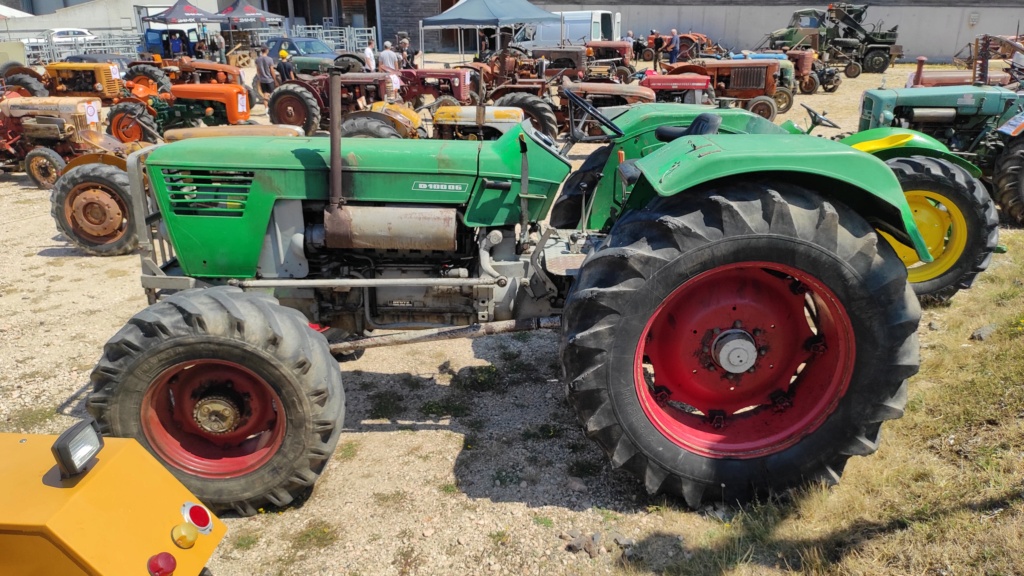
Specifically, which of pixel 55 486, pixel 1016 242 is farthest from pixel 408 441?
pixel 1016 242

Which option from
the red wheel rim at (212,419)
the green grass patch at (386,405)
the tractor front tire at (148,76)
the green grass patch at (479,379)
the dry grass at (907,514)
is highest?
the tractor front tire at (148,76)

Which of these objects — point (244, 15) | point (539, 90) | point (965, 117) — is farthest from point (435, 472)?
point (244, 15)

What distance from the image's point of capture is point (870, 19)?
3019cm

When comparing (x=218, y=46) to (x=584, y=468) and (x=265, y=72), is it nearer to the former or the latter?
(x=265, y=72)

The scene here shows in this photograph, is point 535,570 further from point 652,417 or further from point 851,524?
point 851,524

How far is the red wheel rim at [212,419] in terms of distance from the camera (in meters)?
3.13

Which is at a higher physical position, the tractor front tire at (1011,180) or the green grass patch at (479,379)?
the tractor front tire at (1011,180)

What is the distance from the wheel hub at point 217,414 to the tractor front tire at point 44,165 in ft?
27.1

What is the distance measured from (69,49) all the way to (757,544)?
31.1m

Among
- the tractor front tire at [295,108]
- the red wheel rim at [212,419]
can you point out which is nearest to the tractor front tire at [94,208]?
the red wheel rim at [212,419]

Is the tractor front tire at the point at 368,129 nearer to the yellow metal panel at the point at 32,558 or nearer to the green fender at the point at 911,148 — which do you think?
the green fender at the point at 911,148

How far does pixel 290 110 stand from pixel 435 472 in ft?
38.8

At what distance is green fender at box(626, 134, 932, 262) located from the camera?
9.15 feet

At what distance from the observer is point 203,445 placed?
3281 mm
